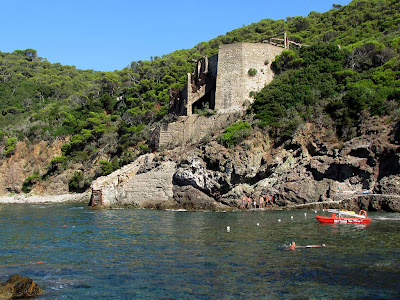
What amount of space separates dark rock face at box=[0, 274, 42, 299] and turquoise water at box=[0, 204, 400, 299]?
34 cm

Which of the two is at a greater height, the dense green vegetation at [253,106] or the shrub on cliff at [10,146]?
the dense green vegetation at [253,106]

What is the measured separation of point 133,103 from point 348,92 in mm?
30895

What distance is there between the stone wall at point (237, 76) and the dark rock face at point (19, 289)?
1186 inches

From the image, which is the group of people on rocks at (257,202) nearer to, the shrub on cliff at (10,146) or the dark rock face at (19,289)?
the dark rock face at (19,289)

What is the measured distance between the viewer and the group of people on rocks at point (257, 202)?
31.5m

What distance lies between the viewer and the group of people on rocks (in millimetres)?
31497

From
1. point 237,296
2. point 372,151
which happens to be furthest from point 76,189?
point 237,296

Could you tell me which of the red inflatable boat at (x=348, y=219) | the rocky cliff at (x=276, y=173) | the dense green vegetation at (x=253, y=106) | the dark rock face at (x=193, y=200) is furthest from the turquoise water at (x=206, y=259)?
the dense green vegetation at (x=253, y=106)

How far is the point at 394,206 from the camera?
2723 cm

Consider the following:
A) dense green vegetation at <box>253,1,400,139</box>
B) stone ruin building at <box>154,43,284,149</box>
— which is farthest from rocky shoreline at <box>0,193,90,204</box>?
dense green vegetation at <box>253,1,400,139</box>

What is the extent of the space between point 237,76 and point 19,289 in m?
32.1

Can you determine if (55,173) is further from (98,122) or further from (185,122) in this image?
(185,122)

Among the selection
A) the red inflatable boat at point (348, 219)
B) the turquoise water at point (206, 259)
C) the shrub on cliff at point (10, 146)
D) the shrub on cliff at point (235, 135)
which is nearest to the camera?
the turquoise water at point (206, 259)

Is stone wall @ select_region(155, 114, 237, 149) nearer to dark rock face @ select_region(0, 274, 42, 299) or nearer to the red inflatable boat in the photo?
the red inflatable boat
